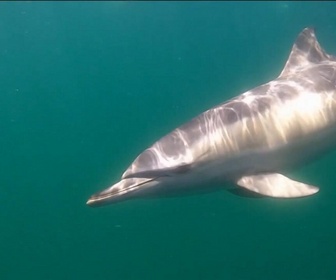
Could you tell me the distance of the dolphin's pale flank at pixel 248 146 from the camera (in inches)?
321

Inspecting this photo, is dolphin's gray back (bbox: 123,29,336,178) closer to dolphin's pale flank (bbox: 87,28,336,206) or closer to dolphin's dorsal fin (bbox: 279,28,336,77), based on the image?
dolphin's pale flank (bbox: 87,28,336,206)

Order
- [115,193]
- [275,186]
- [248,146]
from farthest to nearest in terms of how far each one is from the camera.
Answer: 1. [248,146]
2. [275,186]
3. [115,193]

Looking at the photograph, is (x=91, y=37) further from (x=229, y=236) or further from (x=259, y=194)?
(x=259, y=194)

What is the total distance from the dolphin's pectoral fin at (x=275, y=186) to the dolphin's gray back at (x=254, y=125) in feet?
→ 1.50

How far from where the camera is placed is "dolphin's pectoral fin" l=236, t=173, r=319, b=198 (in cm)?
823

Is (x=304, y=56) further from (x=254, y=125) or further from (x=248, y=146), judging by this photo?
(x=248, y=146)

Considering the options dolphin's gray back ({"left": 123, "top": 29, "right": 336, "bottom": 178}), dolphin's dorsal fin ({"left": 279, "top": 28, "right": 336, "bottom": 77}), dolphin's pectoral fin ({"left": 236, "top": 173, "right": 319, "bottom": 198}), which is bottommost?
dolphin's pectoral fin ({"left": 236, "top": 173, "right": 319, "bottom": 198})

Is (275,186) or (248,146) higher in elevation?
(248,146)

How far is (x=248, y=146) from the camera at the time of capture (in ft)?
28.2

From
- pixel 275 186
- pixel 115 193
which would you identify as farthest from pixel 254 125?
pixel 115 193

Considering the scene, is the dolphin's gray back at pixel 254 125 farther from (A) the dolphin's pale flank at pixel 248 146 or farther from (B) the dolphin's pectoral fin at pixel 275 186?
(B) the dolphin's pectoral fin at pixel 275 186

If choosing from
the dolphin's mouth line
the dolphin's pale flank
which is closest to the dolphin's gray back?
the dolphin's pale flank

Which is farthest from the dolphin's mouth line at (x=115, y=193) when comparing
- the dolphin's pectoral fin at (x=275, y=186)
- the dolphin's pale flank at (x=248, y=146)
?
the dolphin's pectoral fin at (x=275, y=186)

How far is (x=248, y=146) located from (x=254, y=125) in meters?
0.41
